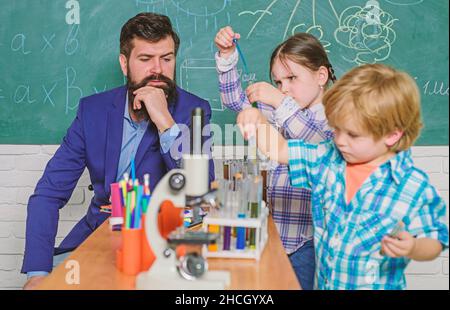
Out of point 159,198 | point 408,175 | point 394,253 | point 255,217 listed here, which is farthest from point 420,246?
point 159,198

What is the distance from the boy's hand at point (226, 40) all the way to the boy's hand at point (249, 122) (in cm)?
58

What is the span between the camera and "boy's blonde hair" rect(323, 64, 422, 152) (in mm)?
1499

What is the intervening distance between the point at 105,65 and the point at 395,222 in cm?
182

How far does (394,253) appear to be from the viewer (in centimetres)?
137

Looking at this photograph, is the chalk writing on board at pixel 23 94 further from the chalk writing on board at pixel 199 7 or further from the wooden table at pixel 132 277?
the wooden table at pixel 132 277

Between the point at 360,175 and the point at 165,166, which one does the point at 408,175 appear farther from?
the point at 165,166

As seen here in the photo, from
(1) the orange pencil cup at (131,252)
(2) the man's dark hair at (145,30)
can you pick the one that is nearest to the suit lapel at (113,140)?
(2) the man's dark hair at (145,30)

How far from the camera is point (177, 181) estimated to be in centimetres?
126

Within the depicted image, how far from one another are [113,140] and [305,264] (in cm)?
87

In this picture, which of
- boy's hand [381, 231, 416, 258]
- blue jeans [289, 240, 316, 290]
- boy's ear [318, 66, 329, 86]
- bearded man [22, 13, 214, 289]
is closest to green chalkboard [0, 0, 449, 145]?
bearded man [22, 13, 214, 289]

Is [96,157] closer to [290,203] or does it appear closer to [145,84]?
[145,84]

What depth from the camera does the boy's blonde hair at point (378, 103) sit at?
1499 millimetres

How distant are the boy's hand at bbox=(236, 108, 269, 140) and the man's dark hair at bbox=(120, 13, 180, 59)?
0.95m

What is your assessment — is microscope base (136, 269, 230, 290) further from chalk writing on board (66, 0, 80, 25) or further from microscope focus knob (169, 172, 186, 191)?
chalk writing on board (66, 0, 80, 25)
